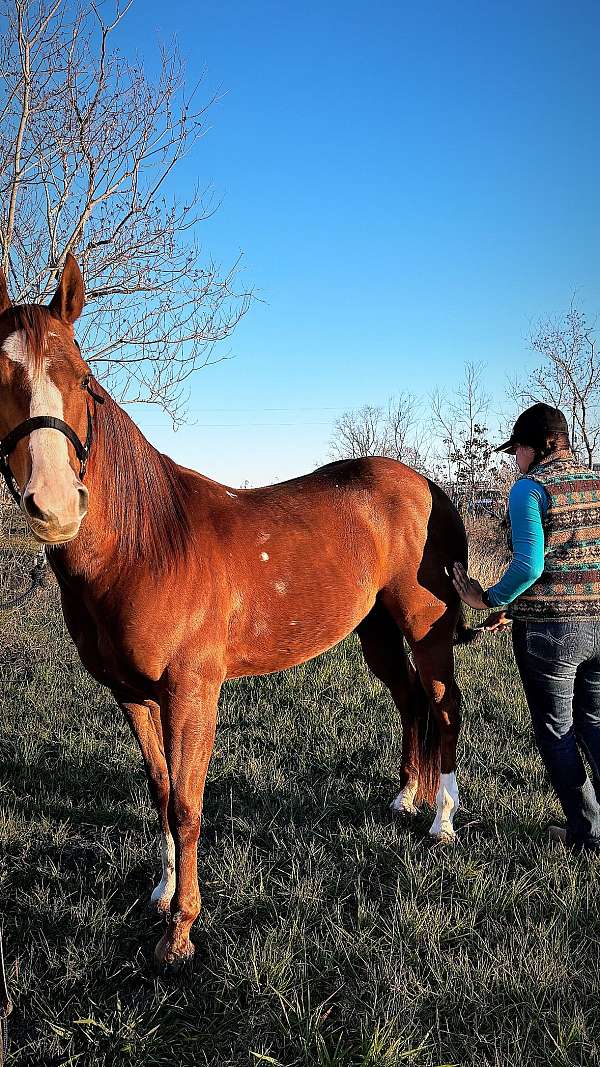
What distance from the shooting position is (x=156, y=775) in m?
2.80

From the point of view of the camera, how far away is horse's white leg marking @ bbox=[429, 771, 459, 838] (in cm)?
314

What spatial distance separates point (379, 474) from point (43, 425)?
1890 mm

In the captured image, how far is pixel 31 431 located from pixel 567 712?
Answer: 265 centimetres

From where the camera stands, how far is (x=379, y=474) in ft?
10.9

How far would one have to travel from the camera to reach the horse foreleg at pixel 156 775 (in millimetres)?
2713

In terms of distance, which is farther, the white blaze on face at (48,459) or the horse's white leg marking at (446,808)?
the horse's white leg marking at (446,808)

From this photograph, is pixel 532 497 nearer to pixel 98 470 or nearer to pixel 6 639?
pixel 98 470

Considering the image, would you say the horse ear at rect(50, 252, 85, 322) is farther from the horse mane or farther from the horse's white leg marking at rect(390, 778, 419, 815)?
the horse's white leg marking at rect(390, 778, 419, 815)

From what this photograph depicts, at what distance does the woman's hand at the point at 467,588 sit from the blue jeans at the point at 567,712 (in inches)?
8.9

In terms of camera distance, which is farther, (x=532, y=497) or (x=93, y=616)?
(x=532, y=497)

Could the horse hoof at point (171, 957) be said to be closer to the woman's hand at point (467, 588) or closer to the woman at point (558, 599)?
the woman at point (558, 599)

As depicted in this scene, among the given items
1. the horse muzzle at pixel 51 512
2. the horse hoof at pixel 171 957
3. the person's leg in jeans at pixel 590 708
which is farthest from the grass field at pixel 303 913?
the horse muzzle at pixel 51 512

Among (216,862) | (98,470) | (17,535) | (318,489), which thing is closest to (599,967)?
(216,862)

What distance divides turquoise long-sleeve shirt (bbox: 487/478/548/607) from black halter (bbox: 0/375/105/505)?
1886mm
